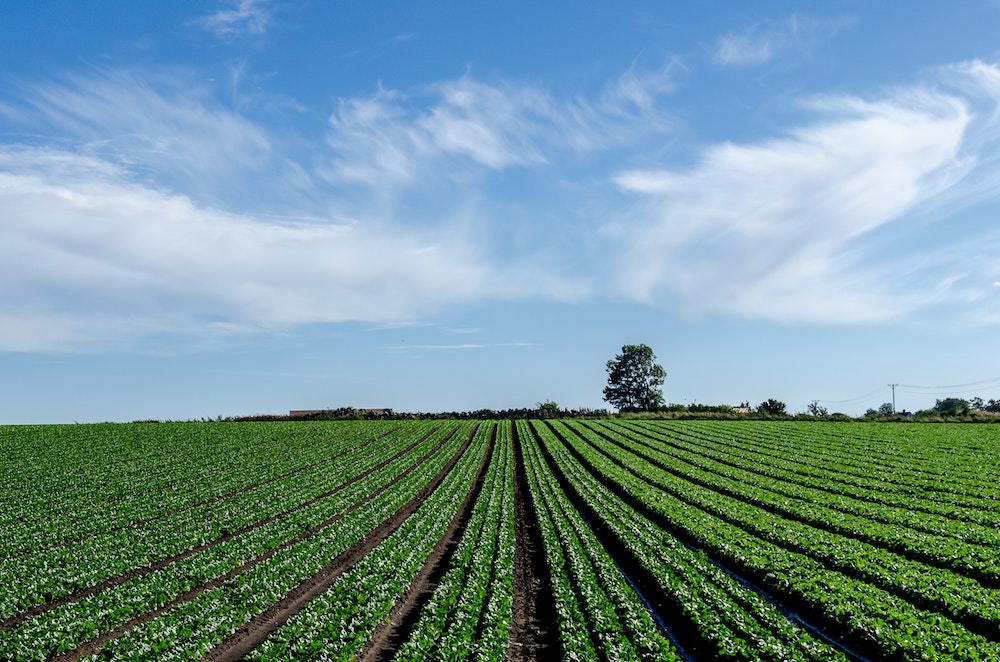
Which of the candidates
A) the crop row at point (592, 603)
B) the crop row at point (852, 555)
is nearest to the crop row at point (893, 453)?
the crop row at point (852, 555)

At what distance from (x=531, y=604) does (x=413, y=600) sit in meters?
3.17

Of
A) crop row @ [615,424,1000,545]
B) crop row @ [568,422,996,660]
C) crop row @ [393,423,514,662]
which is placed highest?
crop row @ [615,424,1000,545]

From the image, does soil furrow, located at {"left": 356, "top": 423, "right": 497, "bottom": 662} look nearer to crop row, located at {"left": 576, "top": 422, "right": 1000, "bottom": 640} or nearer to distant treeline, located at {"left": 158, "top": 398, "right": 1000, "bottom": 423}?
crop row, located at {"left": 576, "top": 422, "right": 1000, "bottom": 640}

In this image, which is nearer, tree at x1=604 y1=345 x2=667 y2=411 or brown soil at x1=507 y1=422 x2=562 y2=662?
brown soil at x1=507 y1=422 x2=562 y2=662

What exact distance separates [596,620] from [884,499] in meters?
21.3

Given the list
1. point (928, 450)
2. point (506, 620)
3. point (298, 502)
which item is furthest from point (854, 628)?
point (928, 450)

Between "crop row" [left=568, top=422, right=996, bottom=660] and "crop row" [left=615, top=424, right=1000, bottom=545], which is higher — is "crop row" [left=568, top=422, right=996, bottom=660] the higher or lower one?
the lower one

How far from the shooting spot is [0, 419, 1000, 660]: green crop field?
1290 cm

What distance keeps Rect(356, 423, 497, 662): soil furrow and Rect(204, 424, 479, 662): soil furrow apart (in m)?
2.39

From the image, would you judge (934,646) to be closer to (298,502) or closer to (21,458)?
(298,502)

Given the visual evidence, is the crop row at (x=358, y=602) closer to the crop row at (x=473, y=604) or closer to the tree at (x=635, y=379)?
the crop row at (x=473, y=604)

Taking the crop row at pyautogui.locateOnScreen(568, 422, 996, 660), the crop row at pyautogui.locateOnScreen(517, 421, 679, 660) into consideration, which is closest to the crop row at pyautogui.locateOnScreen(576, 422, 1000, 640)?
the crop row at pyautogui.locateOnScreen(568, 422, 996, 660)

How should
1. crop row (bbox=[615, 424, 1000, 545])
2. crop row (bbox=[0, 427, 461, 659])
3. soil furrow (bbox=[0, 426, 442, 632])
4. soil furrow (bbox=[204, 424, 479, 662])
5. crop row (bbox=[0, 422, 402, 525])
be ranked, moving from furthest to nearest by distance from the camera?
crop row (bbox=[0, 422, 402, 525]) < crop row (bbox=[615, 424, 1000, 545]) < soil furrow (bbox=[0, 426, 442, 632]) < crop row (bbox=[0, 427, 461, 659]) < soil furrow (bbox=[204, 424, 479, 662])

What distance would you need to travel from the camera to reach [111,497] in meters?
31.8
